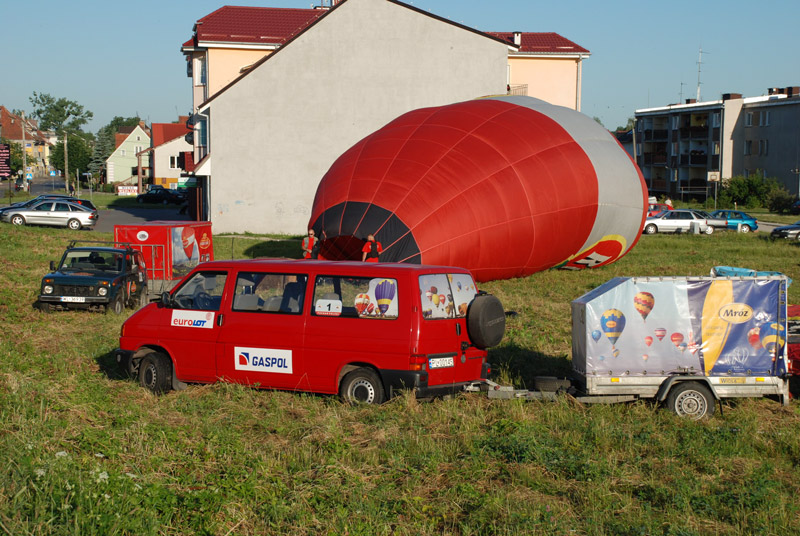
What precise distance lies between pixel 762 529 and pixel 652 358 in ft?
12.1

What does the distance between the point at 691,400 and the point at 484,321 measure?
2511 mm

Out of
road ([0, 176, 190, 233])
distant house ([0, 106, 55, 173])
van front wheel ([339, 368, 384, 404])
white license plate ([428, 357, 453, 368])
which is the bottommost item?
van front wheel ([339, 368, 384, 404])

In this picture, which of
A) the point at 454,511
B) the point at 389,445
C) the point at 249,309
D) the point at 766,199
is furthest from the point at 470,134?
the point at 766,199

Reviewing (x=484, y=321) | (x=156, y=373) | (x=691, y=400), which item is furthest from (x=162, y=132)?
(x=691, y=400)

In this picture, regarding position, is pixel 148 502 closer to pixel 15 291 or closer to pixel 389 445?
pixel 389 445

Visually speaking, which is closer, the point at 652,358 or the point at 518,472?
the point at 518,472

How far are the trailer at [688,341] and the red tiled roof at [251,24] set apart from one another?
37802mm

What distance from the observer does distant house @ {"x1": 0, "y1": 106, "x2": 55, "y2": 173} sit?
139 m

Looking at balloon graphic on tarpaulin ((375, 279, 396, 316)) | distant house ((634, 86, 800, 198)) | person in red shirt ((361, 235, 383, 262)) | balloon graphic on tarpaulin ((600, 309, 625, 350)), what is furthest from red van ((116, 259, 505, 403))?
distant house ((634, 86, 800, 198))

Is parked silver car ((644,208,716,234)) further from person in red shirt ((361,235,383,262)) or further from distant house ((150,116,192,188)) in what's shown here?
distant house ((150,116,192,188))

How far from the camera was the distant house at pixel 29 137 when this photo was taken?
13925 cm

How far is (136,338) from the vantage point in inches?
433

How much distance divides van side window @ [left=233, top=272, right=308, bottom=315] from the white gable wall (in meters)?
30.2

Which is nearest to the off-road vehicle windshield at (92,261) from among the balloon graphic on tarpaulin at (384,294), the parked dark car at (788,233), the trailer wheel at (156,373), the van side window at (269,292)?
the trailer wheel at (156,373)
